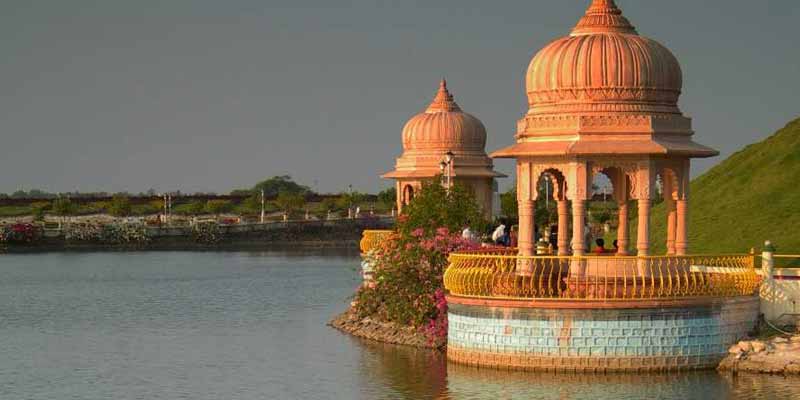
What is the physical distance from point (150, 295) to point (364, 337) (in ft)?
58.3

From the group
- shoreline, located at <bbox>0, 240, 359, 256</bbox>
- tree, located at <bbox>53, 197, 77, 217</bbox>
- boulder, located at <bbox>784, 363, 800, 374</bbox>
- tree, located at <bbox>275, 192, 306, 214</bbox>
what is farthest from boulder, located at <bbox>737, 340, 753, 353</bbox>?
tree, located at <bbox>275, 192, 306, 214</bbox>

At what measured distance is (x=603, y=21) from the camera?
3017 centimetres

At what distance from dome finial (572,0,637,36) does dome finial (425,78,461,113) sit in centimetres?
1951

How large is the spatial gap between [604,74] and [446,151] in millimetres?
19626

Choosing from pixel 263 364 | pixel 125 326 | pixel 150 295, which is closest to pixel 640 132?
pixel 263 364

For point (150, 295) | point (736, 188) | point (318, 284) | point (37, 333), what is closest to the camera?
point (37, 333)

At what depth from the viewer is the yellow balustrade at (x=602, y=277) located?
27203mm

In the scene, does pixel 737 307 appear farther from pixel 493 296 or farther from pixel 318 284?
pixel 318 284

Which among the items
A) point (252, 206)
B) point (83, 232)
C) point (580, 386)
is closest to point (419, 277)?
point (580, 386)

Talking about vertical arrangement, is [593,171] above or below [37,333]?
above

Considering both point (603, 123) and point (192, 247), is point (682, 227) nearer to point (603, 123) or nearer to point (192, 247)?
point (603, 123)

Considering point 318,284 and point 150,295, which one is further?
point 318,284

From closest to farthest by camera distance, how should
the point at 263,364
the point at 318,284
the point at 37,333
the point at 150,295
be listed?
the point at 263,364 < the point at 37,333 < the point at 150,295 < the point at 318,284

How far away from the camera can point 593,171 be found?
29078 mm
